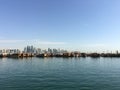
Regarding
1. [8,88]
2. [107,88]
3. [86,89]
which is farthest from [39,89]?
[107,88]

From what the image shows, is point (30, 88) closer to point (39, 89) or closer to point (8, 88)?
point (39, 89)

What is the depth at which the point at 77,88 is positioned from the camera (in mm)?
33375

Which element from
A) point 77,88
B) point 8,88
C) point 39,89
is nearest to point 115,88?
point 77,88

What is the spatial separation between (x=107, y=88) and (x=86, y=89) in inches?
172

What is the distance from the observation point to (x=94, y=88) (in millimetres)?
33156

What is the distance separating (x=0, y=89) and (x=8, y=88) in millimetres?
1640

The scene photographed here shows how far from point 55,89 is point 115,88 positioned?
40.2 ft

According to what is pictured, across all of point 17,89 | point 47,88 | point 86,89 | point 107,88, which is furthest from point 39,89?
point 107,88

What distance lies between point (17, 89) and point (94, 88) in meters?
15.5

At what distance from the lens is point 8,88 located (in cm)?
3344

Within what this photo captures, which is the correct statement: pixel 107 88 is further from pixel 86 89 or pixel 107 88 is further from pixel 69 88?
pixel 69 88

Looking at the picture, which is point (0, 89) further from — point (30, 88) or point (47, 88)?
point (47, 88)

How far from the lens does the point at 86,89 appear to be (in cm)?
3259

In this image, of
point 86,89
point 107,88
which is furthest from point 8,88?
point 107,88
